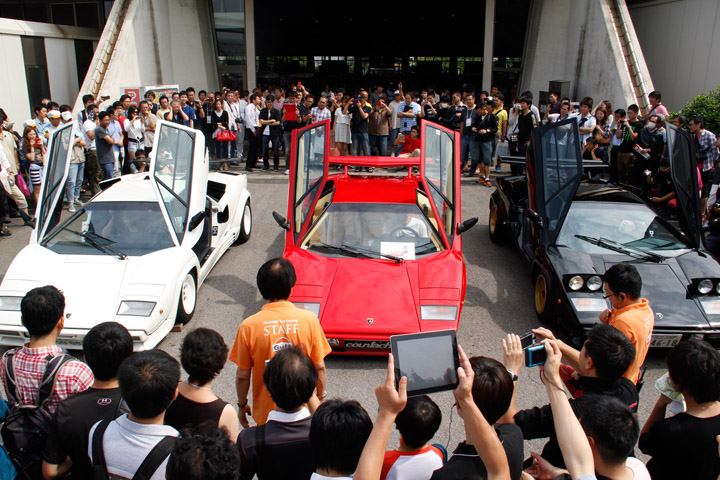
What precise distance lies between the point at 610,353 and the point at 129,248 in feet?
17.6

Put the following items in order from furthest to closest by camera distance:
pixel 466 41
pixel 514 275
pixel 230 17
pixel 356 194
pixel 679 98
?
pixel 466 41
pixel 230 17
pixel 679 98
pixel 514 275
pixel 356 194

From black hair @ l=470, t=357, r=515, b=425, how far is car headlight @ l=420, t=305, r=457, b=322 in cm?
307

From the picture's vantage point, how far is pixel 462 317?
6.90 m

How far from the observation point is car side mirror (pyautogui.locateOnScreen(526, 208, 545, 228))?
23.0ft

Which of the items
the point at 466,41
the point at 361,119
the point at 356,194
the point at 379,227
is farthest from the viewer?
the point at 466,41

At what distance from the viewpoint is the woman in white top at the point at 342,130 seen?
14.2 meters

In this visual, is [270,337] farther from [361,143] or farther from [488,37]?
[488,37]

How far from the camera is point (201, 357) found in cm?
304

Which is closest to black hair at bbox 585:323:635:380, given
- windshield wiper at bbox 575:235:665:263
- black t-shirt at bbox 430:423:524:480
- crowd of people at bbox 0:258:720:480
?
crowd of people at bbox 0:258:720:480

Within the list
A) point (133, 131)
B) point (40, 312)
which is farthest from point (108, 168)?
point (40, 312)

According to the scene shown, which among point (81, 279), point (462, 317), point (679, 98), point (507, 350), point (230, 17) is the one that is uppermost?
point (230, 17)

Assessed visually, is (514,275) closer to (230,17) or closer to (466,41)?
(230,17)

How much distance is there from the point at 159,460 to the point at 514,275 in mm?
6518

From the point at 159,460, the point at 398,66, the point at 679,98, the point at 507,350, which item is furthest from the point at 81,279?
the point at 398,66
